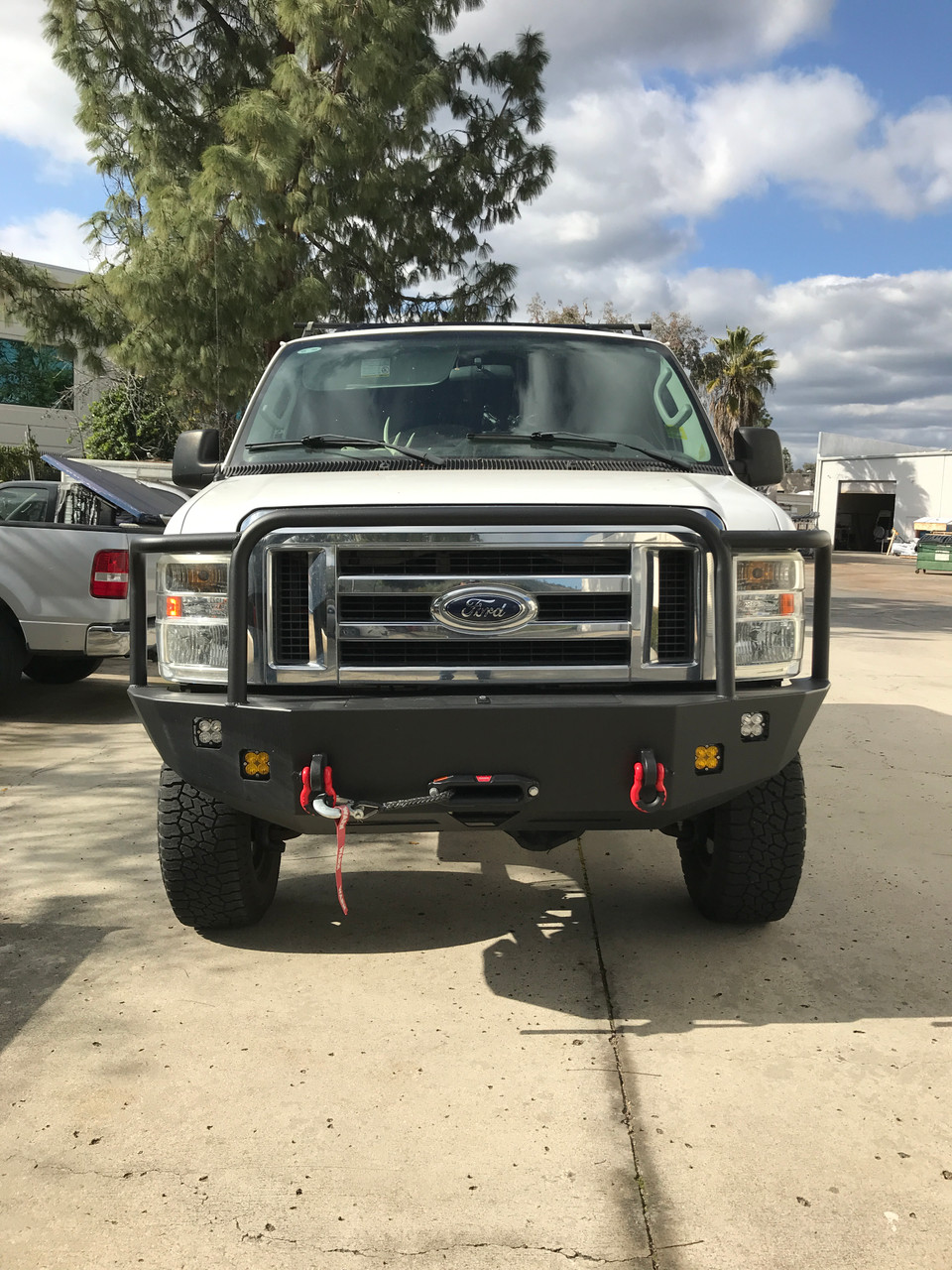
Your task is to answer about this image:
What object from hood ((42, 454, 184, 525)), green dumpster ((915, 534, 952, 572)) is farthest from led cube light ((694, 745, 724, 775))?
green dumpster ((915, 534, 952, 572))

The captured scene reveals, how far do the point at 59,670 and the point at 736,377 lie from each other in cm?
4409

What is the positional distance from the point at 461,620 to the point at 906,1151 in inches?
68.3

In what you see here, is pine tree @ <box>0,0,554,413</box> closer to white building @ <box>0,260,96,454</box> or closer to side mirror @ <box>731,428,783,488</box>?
side mirror @ <box>731,428,783,488</box>

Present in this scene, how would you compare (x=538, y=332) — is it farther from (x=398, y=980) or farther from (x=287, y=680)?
(x=398, y=980)

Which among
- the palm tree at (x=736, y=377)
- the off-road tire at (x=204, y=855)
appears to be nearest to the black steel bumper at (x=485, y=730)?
the off-road tire at (x=204, y=855)

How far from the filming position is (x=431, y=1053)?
3.27 m

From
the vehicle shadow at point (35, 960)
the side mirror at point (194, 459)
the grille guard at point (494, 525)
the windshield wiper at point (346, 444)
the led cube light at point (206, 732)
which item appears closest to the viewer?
the grille guard at point (494, 525)

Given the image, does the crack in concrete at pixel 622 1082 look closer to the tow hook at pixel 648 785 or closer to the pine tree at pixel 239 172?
the tow hook at pixel 648 785

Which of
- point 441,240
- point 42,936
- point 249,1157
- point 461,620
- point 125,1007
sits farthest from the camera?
point 441,240

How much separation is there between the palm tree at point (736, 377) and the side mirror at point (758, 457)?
45.6 metres

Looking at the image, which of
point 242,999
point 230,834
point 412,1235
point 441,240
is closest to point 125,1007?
point 242,999

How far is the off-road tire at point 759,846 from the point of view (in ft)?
12.7

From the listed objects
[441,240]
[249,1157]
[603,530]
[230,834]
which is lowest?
[249,1157]

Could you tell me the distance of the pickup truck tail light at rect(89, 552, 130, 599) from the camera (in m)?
7.82
